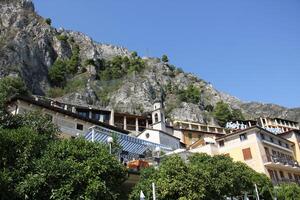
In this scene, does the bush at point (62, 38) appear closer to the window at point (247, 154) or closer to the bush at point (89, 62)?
the bush at point (89, 62)

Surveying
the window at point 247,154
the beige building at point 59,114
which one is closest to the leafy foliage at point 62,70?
the beige building at point 59,114

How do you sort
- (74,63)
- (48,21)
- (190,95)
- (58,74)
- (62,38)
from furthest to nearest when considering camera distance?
(48,21) < (62,38) < (190,95) < (74,63) < (58,74)

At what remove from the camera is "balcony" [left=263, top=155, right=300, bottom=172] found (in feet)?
143

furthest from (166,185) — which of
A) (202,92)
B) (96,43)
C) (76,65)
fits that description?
(96,43)

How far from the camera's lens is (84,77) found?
8494 cm

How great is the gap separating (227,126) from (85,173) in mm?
62383

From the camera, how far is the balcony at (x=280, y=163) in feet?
143

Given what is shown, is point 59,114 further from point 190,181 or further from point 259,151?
point 259,151

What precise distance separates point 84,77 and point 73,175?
6900 cm

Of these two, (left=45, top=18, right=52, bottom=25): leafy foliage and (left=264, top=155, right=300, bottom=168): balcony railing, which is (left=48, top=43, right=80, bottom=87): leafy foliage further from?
(left=264, top=155, right=300, bottom=168): balcony railing

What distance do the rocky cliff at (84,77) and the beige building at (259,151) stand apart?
29.6 meters

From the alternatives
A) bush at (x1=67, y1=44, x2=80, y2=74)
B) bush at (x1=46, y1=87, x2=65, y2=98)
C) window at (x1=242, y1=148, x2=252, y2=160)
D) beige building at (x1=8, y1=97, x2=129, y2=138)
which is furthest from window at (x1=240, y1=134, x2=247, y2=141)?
bush at (x1=67, y1=44, x2=80, y2=74)

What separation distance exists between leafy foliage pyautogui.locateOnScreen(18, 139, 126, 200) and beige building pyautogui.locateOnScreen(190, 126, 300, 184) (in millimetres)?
27101

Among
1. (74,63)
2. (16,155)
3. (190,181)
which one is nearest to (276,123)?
(74,63)
